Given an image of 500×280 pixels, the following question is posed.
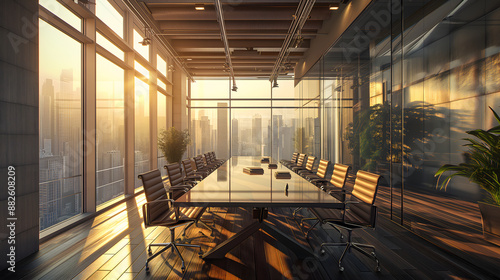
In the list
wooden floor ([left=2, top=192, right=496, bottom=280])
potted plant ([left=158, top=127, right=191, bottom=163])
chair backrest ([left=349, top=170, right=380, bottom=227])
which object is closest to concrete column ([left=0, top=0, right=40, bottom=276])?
wooden floor ([left=2, top=192, right=496, bottom=280])

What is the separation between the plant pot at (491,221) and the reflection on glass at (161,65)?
8.27 meters

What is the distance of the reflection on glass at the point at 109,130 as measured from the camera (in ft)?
16.2

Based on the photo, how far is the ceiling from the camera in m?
5.95

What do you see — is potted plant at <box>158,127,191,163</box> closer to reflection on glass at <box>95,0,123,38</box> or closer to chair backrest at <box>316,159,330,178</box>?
reflection on glass at <box>95,0,123,38</box>

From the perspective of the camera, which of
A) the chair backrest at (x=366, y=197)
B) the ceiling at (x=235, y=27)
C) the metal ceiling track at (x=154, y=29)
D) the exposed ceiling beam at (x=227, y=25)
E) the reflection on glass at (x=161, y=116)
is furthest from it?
the reflection on glass at (x=161, y=116)

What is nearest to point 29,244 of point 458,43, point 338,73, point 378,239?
point 378,239

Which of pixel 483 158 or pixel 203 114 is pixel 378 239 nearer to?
pixel 483 158

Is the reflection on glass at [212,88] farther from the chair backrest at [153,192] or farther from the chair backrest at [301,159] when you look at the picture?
the chair backrest at [153,192]

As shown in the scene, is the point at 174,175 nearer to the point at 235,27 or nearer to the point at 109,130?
the point at 109,130

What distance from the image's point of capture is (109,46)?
5.29m

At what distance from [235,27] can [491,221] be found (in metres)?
6.16

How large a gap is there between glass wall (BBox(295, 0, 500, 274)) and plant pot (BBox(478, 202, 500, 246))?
0.19 meters

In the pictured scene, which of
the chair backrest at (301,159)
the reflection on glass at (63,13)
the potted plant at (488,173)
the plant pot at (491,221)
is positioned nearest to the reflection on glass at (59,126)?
the reflection on glass at (63,13)

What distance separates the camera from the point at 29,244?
9.66 ft
